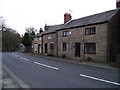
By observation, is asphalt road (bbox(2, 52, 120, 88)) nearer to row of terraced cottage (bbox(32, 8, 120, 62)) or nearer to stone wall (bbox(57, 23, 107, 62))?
stone wall (bbox(57, 23, 107, 62))

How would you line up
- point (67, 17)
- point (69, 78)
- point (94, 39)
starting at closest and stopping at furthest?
point (69, 78) → point (94, 39) → point (67, 17)

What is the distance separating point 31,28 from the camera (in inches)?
3415

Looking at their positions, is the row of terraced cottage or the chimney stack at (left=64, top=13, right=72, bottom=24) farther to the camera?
the chimney stack at (left=64, top=13, right=72, bottom=24)

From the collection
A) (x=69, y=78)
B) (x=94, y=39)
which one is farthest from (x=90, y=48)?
(x=69, y=78)

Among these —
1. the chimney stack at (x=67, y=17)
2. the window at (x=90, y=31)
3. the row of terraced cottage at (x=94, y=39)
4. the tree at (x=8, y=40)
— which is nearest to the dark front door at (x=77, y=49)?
the row of terraced cottage at (x=94, y=39)

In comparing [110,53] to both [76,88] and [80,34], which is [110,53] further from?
[76,88]

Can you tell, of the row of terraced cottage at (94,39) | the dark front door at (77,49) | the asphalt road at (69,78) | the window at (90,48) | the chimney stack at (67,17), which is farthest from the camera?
the chimney stack at (67,17)

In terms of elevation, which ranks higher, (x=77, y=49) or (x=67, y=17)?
(x=67, y=17)

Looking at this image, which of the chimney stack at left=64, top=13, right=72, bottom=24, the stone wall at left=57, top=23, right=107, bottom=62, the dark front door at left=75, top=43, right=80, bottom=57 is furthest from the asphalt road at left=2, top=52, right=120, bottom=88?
the chimney stack at left=64, top=13, right=72, bottom=24

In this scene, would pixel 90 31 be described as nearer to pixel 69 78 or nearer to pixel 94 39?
pixel 94 39

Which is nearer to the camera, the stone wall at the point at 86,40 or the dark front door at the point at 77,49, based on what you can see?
the stone wall at the point at 86,40

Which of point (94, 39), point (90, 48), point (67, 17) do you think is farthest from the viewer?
point (67, 17)

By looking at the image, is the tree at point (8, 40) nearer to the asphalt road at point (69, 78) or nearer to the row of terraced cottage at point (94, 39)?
the row of terraced cottage at point (94, 39)

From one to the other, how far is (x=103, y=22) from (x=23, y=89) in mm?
15931
